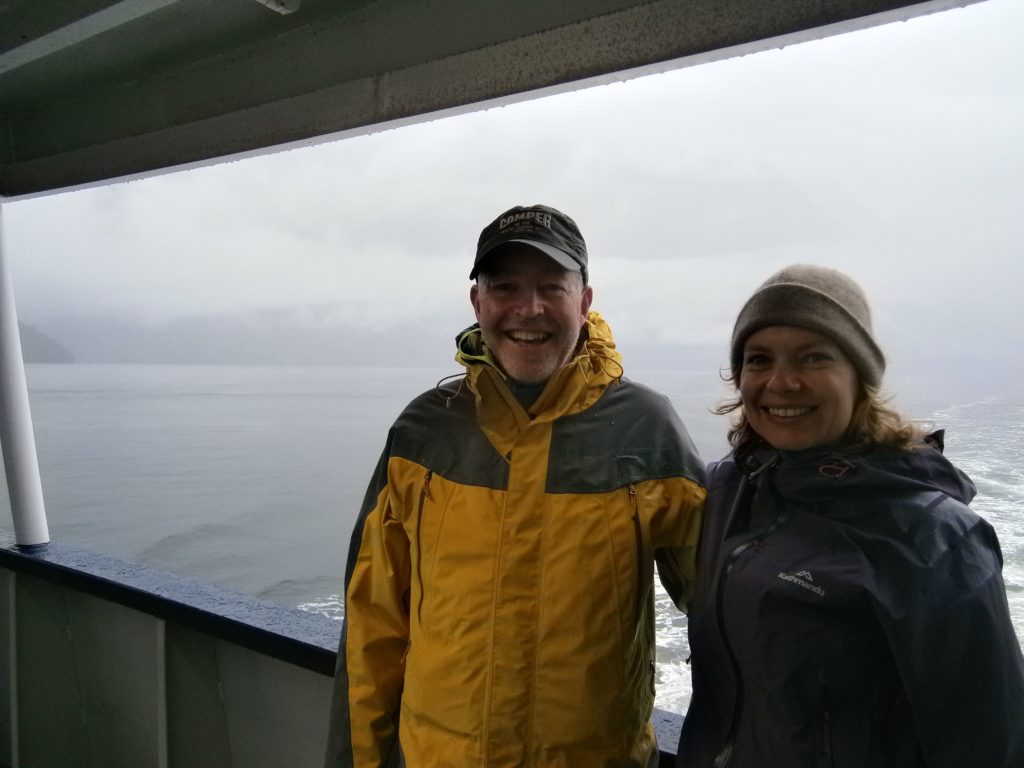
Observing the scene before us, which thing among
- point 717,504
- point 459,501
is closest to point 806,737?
point 717,504

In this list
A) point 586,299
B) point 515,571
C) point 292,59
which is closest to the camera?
point 515,571

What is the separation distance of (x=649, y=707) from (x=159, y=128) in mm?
2332

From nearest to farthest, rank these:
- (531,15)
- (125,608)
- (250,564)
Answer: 1. (531,15)
2. (125,608)
3. (250,564)

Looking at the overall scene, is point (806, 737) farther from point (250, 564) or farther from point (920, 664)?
point (250, 564)

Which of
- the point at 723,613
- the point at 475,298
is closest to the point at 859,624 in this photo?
the point at 723,613

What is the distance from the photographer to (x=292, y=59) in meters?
1.85

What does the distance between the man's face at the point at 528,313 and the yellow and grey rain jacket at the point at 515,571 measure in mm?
44

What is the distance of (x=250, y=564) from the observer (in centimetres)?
415

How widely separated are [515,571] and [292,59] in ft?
5.32

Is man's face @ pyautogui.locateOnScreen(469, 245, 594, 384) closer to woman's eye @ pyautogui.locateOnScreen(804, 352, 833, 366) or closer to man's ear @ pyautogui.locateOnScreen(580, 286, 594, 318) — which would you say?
man's ear @ pyautogui.locateOnScreen(580, 286, 594, 318)

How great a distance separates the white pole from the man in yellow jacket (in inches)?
83.6

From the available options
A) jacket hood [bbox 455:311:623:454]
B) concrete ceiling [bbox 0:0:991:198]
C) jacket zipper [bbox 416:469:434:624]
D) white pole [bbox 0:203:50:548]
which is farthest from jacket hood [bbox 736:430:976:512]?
white pole [bbox 0:203:50:548]

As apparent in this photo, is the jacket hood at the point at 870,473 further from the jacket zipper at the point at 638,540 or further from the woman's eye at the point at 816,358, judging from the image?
the jacket zipper at the point at 638,540

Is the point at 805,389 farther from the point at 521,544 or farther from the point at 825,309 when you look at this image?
the point at 521,544
